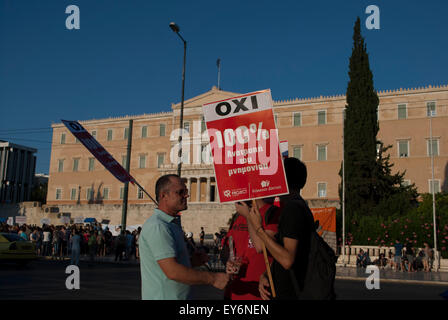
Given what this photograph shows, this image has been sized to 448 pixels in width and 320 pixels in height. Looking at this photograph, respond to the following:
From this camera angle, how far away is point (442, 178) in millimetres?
43875

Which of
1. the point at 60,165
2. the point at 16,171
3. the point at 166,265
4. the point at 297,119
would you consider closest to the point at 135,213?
the point at 297,119

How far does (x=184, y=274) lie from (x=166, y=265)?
0.45ft

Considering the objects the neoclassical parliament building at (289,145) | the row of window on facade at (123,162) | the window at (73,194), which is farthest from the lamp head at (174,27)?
the window at (73,194)

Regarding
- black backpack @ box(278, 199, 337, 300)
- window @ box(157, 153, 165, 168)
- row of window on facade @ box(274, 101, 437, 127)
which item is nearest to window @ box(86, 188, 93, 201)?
window @ box(157, 153, 165, 168)

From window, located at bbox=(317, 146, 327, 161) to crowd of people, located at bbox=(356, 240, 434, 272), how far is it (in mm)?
25400

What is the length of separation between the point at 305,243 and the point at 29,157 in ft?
319

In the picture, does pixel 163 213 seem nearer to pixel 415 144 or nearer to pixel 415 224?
pixel 415 224

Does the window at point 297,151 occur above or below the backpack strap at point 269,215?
above

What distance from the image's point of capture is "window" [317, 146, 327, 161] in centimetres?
4979

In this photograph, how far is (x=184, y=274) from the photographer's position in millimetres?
2955

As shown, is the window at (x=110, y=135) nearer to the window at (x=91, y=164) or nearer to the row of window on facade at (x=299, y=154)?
the row of window on facade at (x=299, y=154)

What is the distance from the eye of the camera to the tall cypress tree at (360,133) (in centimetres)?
3148

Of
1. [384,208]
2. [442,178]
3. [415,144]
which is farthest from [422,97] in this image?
[384,208]

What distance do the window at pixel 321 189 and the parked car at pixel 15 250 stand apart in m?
36.6
